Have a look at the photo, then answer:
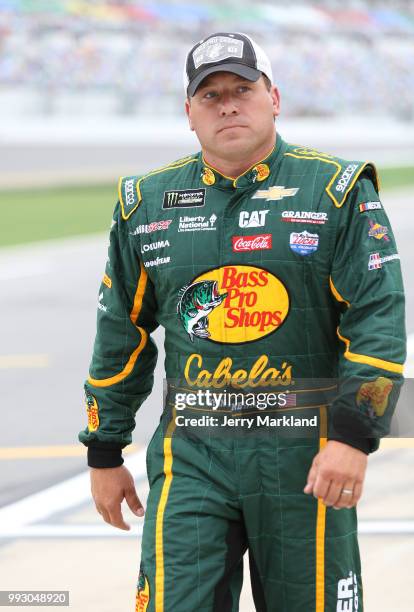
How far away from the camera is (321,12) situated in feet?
213

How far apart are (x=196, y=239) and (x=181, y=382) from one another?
407 mm

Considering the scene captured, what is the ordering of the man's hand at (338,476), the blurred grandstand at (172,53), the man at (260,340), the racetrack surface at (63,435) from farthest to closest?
1. the blurred grandstand at (172,53)
2. the racetrack surface at (63,435)
3. the man at (260,340)
4. the man's hand at (338,476)

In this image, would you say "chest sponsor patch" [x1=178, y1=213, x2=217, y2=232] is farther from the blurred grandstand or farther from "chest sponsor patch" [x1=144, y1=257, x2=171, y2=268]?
→ the blurred grandstand

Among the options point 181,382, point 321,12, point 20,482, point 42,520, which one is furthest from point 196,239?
point 321,12

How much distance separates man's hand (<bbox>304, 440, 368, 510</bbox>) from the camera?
3227 mm

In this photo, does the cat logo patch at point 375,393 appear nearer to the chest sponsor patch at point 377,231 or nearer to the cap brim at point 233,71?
the chest sponsor patch at point 377,231

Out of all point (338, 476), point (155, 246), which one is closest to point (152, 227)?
point (155, 246)

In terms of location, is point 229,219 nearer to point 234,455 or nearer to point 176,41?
point 234,455

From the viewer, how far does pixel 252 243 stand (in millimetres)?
3508

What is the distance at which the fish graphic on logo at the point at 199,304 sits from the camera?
139 inches

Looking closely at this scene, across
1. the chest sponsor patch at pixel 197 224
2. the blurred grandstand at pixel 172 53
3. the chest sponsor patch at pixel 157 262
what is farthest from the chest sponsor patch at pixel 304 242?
the blurred grandstand at pixel 172 53

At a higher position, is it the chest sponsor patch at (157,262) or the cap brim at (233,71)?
the cap brim at (233,71)

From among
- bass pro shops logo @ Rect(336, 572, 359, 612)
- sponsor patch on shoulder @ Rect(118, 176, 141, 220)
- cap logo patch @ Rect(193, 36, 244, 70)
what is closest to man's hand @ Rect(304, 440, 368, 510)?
bass pro shops logo @ Rect(336, 572, 359, 612)

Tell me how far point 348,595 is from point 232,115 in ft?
4.43
